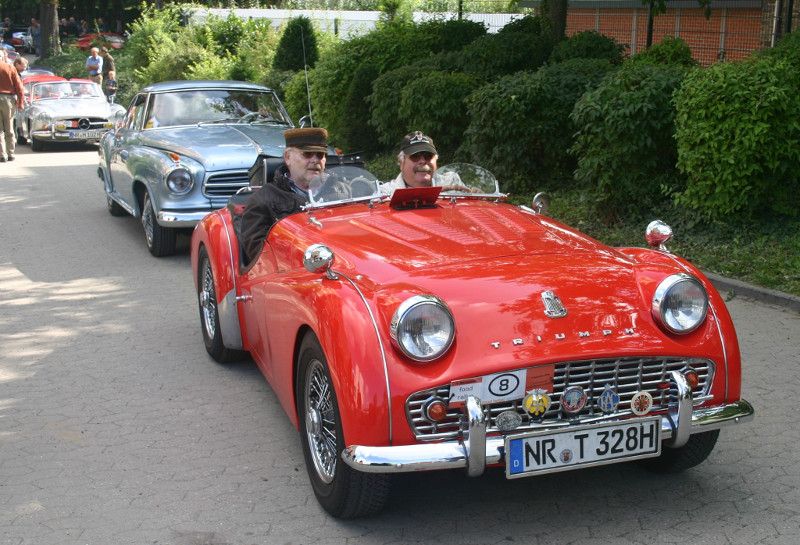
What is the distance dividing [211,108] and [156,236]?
2105 millimetres

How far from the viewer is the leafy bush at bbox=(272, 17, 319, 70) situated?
20.2 meters

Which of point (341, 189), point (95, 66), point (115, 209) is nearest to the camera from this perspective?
point (341, 189)

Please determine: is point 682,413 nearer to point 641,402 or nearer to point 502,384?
point 641,402

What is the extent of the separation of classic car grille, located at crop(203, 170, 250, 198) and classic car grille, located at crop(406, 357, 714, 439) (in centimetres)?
626

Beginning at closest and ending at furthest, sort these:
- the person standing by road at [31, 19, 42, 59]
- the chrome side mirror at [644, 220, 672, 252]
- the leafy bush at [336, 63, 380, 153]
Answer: the chrome side mirror at [644, 220, 672, 252]
the leafy bush at [336, 63, 380, 153]
the person standing by road at [31, 19, 42, 59]

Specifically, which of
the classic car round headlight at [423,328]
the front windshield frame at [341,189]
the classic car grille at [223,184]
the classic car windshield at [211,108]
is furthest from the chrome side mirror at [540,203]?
the classic car windshield at [211,108]

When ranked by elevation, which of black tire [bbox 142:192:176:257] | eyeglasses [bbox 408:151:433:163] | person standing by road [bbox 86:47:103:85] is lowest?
black tire [bbox 142:192:176:257]

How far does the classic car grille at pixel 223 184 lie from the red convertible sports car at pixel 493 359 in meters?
4.97

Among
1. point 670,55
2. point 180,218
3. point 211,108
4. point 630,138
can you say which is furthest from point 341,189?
point 670,55

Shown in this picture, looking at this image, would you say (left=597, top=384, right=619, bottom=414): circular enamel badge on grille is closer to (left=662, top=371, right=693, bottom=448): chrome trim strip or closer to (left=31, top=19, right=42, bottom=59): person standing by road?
(left=662, top=371, right=693, bottom=448): chrome trim strip

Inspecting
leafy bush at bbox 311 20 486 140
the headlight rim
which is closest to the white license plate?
leafy bush at bbox 311 20 486 140

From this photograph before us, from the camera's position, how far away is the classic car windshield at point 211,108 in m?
10.6

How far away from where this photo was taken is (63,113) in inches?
773

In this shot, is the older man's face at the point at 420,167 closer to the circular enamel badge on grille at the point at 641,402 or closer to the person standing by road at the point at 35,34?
the circular enamel badge on grille at the point at 641,402
